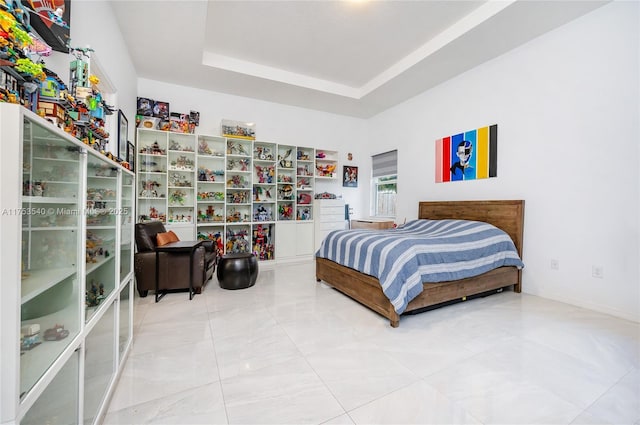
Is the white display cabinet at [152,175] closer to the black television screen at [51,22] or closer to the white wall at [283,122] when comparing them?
the white wall at [283,122]

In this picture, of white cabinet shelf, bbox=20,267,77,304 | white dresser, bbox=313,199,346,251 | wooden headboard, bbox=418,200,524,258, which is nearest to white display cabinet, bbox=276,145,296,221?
white dresser, bbox=313,199,346,251

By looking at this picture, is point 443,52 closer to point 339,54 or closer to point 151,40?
point 339,54

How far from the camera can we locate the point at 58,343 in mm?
936

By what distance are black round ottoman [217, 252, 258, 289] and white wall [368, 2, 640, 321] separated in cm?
322

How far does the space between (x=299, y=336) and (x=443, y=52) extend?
369cm

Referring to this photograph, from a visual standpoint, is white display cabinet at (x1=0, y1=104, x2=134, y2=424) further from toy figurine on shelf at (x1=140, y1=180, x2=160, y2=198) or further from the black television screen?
toy figurine on shelf at (x1=140, y1=180, x2=160, y2=198)

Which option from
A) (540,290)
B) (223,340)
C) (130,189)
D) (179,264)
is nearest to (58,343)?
(223,340)

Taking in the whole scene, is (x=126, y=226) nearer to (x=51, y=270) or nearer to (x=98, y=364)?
(x=98, y=364)

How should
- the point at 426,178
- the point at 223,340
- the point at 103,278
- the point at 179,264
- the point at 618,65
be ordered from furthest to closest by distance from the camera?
1. the point at 426,178
2. the point at 179,264
3. the point at 618,65
4. the point at 223,340
5. the point at 103,278

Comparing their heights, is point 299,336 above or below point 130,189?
below

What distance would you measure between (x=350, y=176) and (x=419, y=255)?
3.68 metres

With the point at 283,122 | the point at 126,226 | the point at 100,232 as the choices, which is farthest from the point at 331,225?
the point at 100,232

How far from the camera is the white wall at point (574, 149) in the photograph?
2523 mm

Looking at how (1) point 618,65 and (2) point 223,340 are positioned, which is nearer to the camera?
(2) point 223,340
